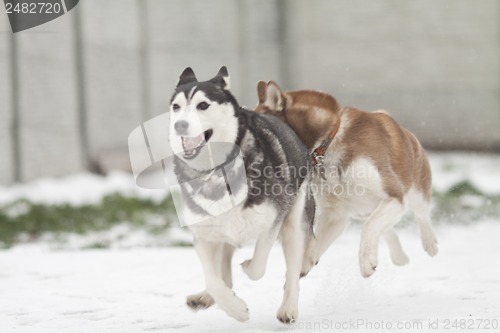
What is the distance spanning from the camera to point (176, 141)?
10.4 feet

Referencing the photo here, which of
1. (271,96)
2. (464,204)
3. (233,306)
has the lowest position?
(464,204)

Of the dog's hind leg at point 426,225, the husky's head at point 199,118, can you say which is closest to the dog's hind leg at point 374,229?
the dog's hind leg at point 426,225

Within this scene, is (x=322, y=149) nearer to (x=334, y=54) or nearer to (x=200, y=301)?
(x=200, y=301)

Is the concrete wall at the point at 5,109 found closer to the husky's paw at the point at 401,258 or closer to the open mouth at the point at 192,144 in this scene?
the husky's paw at the point at 401,258

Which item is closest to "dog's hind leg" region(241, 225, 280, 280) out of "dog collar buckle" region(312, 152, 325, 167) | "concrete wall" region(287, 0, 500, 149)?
"dog collar buckle" region(312, 152, 325, 167)

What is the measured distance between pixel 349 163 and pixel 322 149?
0.53ft

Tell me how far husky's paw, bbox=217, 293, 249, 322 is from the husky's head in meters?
0.66

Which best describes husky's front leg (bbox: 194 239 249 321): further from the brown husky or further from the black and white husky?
the brown husky

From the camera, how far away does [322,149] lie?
13.1 feet

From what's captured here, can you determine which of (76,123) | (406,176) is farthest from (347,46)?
(406,176)

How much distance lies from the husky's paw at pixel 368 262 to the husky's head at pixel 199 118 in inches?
38.0

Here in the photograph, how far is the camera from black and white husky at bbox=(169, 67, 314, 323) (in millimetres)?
3211

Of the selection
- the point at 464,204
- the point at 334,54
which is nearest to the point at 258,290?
the point at 464,204

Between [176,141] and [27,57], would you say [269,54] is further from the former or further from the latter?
[176,141]
